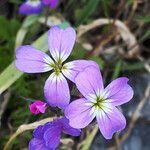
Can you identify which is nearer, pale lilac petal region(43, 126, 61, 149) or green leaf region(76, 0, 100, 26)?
pale lilac petal region(43, 126, 61, 149)

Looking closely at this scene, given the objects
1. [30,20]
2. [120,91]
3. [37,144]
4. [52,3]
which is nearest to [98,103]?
[120,91]

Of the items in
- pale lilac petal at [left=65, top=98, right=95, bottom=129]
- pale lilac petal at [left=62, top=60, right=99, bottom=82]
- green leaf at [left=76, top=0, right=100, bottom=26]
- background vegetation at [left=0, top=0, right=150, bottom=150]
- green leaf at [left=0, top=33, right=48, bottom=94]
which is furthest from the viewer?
green leaf at [left=76, top=0, right=100, bottom=26]

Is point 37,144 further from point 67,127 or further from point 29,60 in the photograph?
point 29,60

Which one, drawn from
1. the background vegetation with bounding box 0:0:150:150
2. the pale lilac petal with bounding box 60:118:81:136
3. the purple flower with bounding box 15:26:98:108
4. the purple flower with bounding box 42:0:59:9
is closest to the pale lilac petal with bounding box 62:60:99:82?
the purple flower with bounding box 15:26:98:108

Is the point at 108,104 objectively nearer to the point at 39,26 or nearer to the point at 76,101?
the point at 76,101

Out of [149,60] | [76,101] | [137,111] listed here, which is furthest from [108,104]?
[149,60]

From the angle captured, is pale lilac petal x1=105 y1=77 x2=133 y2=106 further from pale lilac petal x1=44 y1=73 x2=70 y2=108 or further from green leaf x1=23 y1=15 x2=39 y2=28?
green leaf x1=23 y1=15 x2=39 y2=28

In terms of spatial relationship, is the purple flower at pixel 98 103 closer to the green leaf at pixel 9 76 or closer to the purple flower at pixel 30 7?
the green leaf at pixel 9 76

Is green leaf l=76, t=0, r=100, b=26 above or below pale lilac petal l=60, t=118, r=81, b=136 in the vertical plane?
below
